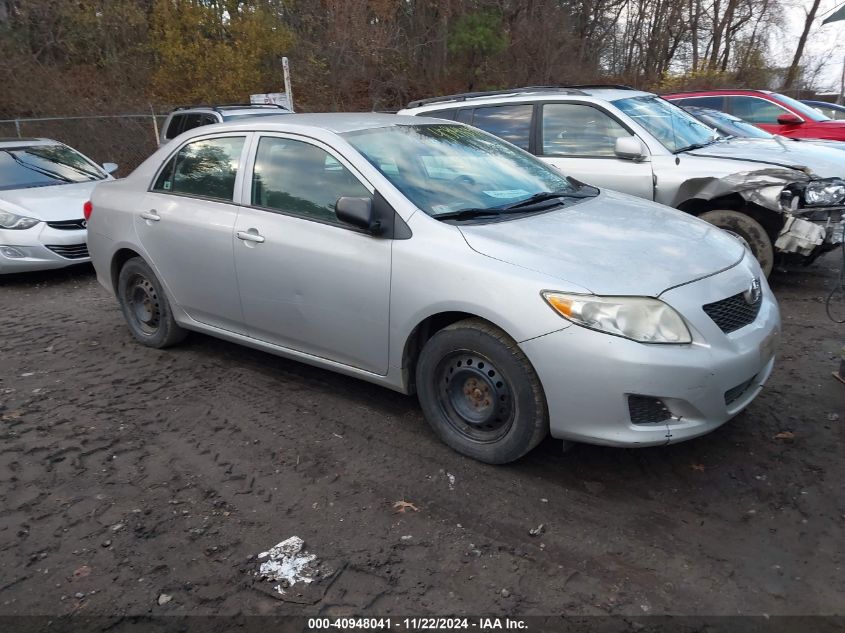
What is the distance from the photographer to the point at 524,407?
3.38 m

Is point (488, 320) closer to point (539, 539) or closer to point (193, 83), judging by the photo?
point (539, 539)

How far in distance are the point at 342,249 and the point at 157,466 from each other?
157cm

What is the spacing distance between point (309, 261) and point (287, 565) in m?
1.78

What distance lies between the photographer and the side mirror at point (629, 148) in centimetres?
647

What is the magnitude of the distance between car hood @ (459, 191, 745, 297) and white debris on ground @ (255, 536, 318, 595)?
1.65 m

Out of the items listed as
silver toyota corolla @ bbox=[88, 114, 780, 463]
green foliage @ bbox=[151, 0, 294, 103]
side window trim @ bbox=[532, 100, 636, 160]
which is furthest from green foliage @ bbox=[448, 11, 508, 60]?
silver toyota corolla @ bbox=[88, 114, 780, 463]

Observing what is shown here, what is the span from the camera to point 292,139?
4.41 meters

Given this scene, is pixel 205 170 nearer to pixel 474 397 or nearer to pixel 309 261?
pixel 309 261

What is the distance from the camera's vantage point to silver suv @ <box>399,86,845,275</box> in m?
5.93

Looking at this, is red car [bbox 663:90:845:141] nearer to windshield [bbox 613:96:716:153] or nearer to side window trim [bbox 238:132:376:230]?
windshield [bbox 613:96:716:153]

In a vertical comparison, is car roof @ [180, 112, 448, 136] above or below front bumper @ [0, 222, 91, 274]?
above

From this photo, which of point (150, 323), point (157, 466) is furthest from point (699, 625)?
point (150, 323)

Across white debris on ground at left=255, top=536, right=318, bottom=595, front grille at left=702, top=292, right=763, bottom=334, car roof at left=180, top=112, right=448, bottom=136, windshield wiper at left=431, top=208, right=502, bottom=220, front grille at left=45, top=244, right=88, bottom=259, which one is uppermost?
car roof at left=180, top=112, right=448, bottom=136

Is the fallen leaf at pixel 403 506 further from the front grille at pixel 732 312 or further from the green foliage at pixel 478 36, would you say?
the green foliage at pixel 478 36
